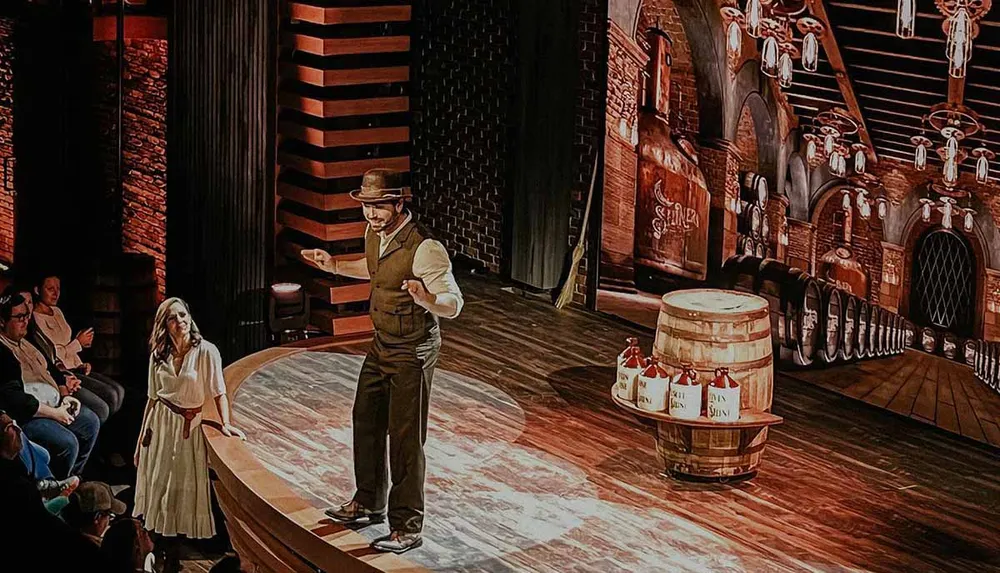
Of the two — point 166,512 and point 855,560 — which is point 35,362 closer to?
point 166,512

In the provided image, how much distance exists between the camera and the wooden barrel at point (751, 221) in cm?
835

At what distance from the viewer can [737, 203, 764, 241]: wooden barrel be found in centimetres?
835

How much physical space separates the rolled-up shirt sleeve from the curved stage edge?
0.94m

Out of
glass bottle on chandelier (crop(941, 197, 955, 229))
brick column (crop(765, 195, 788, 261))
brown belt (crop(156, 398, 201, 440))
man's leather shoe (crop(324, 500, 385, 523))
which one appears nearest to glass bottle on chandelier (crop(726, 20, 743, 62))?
→ brick column (crop(765, 195, 788, 261))

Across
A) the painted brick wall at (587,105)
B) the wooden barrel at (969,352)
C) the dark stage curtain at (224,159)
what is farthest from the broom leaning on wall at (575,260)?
the wooden barrel at (969,352)

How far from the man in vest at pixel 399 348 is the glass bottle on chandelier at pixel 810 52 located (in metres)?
2.74

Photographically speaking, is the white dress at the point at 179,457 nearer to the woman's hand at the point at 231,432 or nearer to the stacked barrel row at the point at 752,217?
the woman's hand at the point at 231,432

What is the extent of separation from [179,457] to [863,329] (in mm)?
3523

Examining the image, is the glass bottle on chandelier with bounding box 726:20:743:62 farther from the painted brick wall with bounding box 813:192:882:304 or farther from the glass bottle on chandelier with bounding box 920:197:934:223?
the glass bottle on chandelier with bounding box 920:197:934:223

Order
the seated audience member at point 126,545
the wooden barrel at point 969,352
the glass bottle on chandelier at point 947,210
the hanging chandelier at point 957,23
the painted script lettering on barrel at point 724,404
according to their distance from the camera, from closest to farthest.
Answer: the seated audience member at point 126,545 → the painted script lettering on barrel at point 724,404 → the hanging chandelier at point 957,23 → the glass bottle on chandelier at point 947,210 → the wooden barrel at point 969,352

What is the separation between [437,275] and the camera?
5660mm

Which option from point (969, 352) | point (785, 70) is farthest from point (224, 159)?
point (969, 352)

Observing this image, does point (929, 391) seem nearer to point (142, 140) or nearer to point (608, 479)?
point (608, 479)

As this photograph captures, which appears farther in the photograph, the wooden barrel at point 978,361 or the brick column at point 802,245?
the brick column at point 802,245
